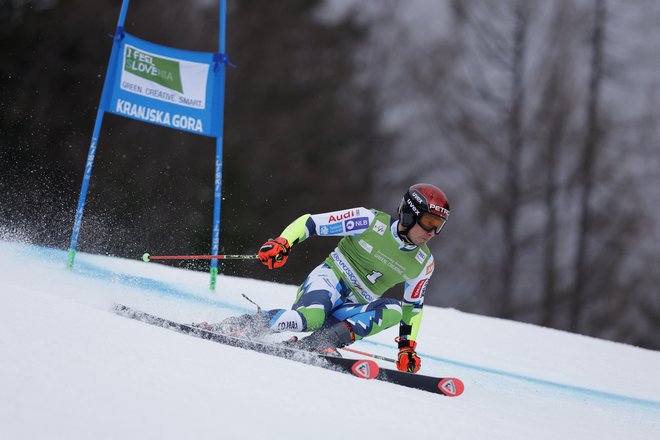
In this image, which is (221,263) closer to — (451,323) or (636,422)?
(451,323)

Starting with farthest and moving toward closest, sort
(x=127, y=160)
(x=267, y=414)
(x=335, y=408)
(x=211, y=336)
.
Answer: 1. (x=127, y=160)
2. (x=211, y=336)
3. (x=335, y=408)
4. (x=267, y=414)

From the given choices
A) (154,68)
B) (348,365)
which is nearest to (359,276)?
(348,365)

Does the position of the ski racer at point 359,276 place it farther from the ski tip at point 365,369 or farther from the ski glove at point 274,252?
the ski tip at point 365,369

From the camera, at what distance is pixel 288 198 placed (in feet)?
56.7

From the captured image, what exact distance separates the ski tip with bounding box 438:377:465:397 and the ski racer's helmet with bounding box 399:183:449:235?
89cm

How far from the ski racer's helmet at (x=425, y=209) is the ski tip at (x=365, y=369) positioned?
0.96 metres

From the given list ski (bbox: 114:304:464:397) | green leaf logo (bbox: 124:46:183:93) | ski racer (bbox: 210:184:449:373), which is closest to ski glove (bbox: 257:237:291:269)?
ski racer (bbox: 210:184:449:373)

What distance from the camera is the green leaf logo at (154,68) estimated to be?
684cm

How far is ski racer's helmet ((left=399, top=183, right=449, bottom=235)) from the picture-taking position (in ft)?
14.1

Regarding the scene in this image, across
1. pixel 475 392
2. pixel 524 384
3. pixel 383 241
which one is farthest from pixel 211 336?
pixel 524 384

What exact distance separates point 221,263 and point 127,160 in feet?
10.2

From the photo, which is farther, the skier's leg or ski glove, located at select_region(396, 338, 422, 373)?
ski glove, located at select_region(396, 338, 422, 373)

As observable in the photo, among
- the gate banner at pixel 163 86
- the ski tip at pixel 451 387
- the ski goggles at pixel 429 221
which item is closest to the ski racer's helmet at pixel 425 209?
the ski goggles at pixel 429 221

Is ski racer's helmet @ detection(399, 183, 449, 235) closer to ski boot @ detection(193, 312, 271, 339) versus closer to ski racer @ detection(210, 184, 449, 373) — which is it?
ski racer @ detection(210, 184, 449, 373)
